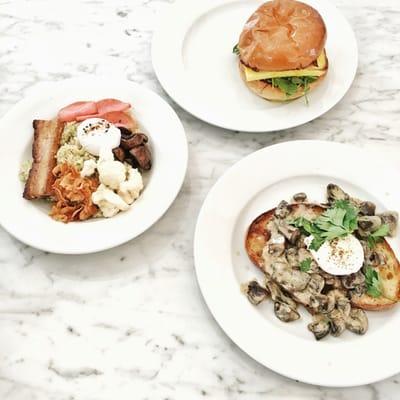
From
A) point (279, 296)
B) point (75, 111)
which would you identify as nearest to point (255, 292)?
point (279, 296)

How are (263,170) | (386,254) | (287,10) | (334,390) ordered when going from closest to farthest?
(334,390), (386,254), (263,170), (287,10)

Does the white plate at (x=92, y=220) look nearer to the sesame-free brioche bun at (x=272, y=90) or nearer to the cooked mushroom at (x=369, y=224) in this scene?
the sesame-free brioche bun at (x=272, y=90)

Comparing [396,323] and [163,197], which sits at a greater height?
[163,197]

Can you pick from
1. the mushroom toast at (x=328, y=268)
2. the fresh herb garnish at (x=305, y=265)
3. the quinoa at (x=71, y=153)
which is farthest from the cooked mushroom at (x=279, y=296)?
the quinoa at (x=71, y=153)

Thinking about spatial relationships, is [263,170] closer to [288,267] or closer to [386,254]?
[288,267]

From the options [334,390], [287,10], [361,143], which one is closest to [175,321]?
[334,390]

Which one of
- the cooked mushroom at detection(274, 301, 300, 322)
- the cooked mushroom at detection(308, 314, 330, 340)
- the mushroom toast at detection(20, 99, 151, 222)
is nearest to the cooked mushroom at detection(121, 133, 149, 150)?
the mushroom toast at detection(20, 99, 151, 222)

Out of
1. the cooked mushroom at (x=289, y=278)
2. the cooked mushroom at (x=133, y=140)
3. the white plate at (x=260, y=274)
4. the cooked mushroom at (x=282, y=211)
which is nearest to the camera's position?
the white plate at (x=260, y=274)

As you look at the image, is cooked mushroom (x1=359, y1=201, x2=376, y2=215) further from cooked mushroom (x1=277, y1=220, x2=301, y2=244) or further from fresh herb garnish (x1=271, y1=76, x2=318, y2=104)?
fresh herb garnish (x1=271, y1=76, x2=318, y2=104)
